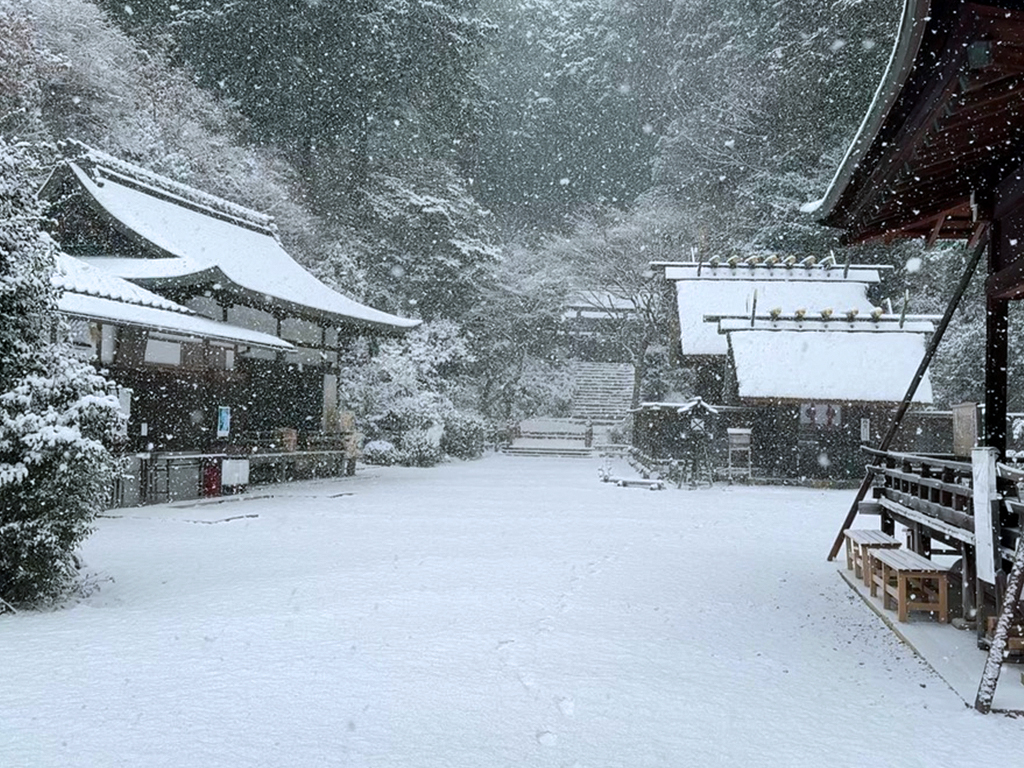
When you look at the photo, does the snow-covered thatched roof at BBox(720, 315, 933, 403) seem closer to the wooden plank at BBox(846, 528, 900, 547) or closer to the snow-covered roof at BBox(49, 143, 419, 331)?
the snow-covered roof at BBox(49, 143, 419, 331)

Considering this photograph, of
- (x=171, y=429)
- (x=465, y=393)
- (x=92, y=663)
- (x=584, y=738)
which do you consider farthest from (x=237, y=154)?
(x=584, y=738)

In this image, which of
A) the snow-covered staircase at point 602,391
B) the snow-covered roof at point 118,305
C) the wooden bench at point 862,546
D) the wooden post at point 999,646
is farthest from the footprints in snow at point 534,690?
the snow-covered staircase at point 602,391

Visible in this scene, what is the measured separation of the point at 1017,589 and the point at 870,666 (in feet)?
3.76

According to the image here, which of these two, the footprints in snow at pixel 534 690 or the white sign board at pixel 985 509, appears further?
the white sign board at pixel 985 509

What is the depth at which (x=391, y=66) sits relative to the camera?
98.9 ft

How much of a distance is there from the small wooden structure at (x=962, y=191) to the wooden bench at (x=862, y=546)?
0.26m

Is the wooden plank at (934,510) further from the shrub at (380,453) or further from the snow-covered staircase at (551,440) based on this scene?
the snow-covered staircase at (551,440)

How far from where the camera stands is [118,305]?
1202cm

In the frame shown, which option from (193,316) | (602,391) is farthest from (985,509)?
(602,391)

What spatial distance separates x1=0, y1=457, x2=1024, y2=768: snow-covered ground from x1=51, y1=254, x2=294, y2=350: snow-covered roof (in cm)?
310

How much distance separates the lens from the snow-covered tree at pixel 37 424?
6.12 metres

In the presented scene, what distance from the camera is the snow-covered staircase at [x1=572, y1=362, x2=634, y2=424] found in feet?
117

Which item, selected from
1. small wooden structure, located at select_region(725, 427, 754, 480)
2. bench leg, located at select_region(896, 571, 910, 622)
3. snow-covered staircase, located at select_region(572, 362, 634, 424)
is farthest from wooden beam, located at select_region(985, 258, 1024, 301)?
snow-covered staircase, located at select_region(572, 362, 634, 424)

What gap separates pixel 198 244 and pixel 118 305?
5914 mm
